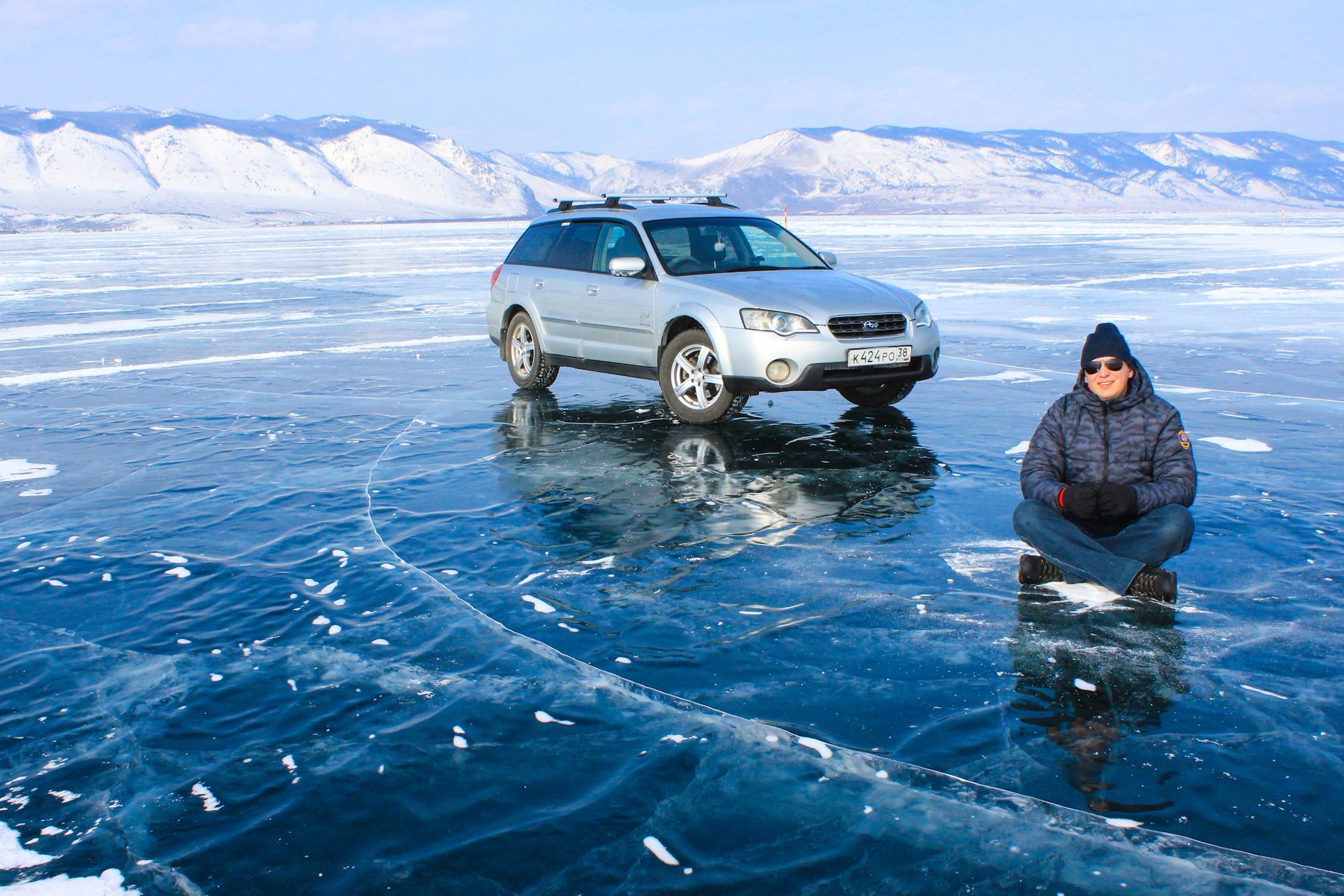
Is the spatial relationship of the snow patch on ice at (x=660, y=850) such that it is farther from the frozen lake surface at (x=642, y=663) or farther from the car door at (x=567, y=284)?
the car door at (x=567, y=284)

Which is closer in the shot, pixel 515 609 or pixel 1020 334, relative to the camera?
pixel 515 609

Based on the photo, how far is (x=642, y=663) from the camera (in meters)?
4.12

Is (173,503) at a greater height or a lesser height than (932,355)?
lesser

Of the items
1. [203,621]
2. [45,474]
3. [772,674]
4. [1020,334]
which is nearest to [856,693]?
[772,674]

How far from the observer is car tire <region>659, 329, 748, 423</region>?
8.75m

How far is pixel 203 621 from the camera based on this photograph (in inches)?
182

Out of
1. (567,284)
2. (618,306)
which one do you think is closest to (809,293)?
(618,306)

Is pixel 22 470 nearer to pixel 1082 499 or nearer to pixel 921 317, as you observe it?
pixel 921 317

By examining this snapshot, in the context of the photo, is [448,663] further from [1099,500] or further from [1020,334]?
[1020,334]

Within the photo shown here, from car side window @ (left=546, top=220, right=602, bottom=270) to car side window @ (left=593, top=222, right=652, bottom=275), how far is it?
7 centimetres

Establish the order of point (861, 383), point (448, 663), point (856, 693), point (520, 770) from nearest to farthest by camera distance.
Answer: point (520, 770) → point (856, 693) → point (448, 663) → point (861, 383)

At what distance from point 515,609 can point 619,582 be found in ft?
1.76

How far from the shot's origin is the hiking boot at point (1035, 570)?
4848 millimetres

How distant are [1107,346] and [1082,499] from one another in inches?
24.8
